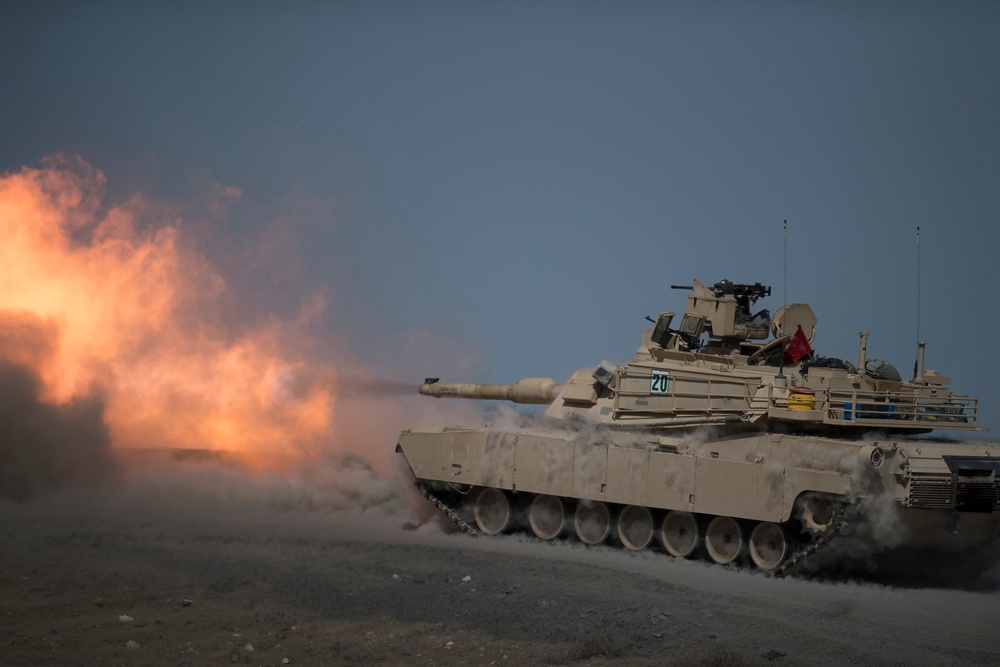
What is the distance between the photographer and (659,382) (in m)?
21.2

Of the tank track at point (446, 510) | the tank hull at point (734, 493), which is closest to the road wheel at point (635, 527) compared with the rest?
the tank hull at point (734, 493)

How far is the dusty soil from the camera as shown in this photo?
13.3m

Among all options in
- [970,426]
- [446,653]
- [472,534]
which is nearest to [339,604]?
[446,653]

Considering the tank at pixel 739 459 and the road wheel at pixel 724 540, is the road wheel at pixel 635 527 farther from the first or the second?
the road wheel at pixel 724 540

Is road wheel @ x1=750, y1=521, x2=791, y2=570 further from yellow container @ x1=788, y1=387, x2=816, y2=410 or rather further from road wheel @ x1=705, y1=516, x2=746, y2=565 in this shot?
yellow container @ x1=788, y1=387, x2=816, y2=410

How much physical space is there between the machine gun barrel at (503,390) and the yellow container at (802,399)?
6.05 meters

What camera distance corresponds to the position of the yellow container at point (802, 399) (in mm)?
18547

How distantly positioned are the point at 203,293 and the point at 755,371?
13.2m

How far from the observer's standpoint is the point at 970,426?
18.9 m

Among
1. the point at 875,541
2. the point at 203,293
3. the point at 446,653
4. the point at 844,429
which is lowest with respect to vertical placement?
the point at 446,653

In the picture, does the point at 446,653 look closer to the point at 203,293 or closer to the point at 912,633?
the point at 912,633

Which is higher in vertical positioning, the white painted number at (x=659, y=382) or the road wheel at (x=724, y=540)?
the white painted number at (x=659, y=382)

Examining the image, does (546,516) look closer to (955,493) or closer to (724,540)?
(724,540)

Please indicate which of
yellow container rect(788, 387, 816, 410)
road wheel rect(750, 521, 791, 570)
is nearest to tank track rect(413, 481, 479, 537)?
road wheel rect(750, 521, 791, 570)
